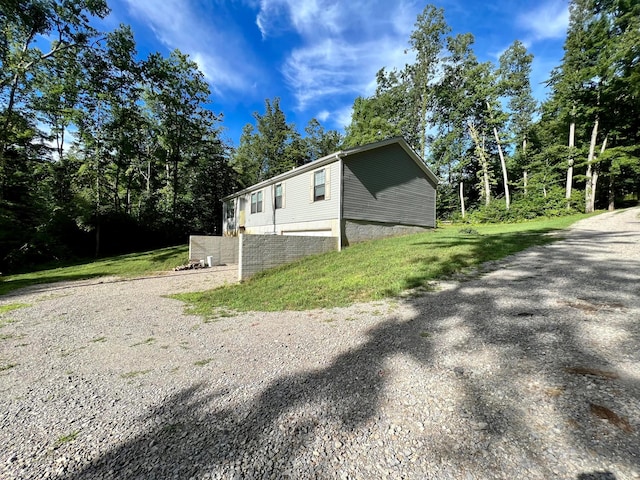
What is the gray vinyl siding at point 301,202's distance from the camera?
1136cm

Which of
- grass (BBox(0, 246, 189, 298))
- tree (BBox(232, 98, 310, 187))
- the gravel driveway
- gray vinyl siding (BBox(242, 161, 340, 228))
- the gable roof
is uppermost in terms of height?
tree (BBox(232, 98, 310, 187))

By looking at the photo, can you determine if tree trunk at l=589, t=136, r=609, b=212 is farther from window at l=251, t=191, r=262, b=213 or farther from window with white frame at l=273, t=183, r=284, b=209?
window at l=251, t=191, r=262, b=213

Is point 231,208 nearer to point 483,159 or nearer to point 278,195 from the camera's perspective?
point 278,195

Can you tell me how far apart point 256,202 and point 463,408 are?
16.4 metres

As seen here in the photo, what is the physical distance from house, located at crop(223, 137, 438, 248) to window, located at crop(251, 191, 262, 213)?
1.90 feet

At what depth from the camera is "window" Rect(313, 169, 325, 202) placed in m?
12.0

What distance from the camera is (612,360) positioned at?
2.44 m

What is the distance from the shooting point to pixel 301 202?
13.1m

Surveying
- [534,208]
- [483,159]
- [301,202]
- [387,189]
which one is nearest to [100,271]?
[301,202]

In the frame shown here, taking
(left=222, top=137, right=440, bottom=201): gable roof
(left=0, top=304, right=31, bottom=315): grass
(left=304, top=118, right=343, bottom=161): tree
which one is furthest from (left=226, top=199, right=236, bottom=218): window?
(left=0, top=304, right=31, bottom=315): grass

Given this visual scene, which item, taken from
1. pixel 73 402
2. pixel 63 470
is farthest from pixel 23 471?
pixel 73 402

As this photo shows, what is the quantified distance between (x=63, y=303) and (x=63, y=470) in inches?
269

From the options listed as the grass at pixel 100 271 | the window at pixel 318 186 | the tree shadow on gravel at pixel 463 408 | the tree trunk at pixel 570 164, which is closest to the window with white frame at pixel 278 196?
the window at pixel 318 186

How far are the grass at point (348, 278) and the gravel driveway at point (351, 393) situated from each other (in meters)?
0.87
